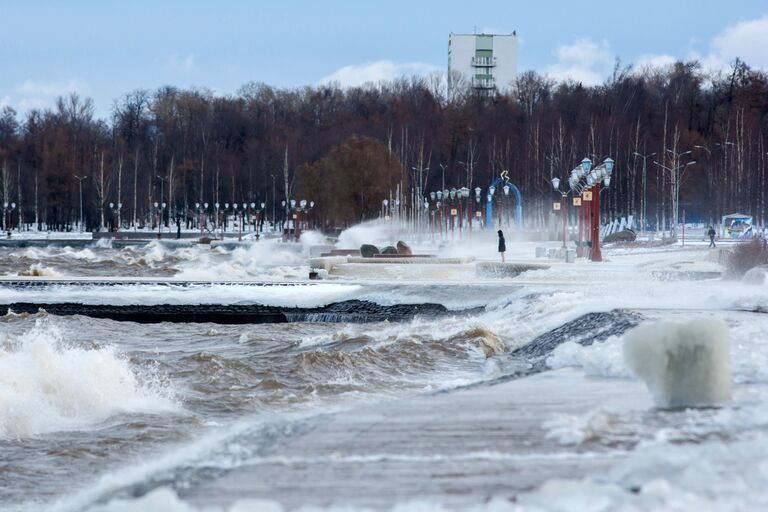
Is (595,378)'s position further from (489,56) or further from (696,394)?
(489,56)

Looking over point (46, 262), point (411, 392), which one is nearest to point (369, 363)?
point (411, 392)

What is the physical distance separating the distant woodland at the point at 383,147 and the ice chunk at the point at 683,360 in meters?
61.5

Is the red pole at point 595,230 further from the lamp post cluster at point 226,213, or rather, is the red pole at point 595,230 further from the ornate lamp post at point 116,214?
the lamp post cluster at point 226,213

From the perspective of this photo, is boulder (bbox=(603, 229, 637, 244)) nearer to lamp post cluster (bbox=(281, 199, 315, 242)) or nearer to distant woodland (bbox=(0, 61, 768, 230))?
distant woodland (bbox=(0, 61, 768, 230))

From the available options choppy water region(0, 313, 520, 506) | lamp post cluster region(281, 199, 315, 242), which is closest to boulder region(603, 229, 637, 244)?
lamp post cluster region(281, 199, 315, 242)

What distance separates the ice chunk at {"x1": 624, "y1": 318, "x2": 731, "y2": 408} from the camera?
677 centimetres

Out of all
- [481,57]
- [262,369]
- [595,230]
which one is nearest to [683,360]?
[262,369]

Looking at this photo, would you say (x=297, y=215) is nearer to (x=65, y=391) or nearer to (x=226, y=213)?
(x=226, y=213)

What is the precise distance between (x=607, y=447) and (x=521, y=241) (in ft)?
177

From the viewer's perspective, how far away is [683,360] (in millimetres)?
6820

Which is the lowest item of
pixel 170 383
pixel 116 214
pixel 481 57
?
pixel 170 383

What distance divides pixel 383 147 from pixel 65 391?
66293mm

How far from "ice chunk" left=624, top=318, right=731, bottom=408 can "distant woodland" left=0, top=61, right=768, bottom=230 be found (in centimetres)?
6150

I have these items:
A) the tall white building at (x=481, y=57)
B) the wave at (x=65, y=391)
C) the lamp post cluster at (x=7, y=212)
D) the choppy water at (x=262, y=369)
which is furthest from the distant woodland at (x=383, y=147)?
the wave at (x=65, y=391)
